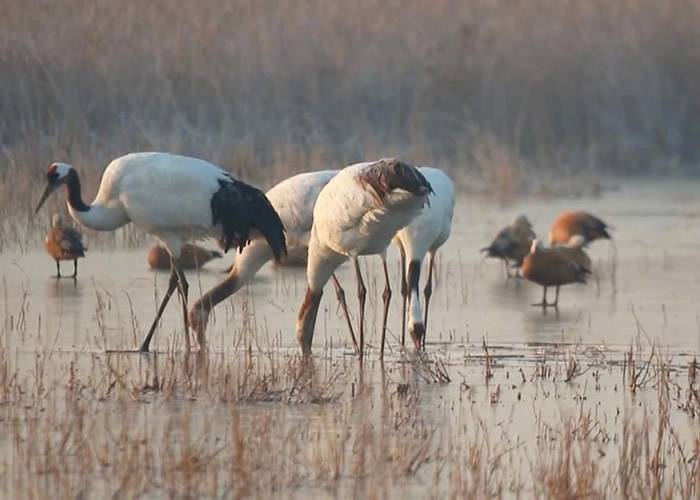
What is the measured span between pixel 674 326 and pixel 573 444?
3.85 metres

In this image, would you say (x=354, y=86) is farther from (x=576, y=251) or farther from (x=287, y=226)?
(x=287, y=226)

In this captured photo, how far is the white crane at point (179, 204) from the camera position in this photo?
34.1 ft

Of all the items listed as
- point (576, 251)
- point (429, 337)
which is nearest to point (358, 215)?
point (429, 337)

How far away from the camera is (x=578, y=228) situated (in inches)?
578

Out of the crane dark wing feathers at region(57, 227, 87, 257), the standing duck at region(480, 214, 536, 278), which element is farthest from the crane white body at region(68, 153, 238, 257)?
the standing duck at region(480, 214, 536, 278)

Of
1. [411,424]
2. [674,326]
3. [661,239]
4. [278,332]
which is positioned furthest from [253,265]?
[661,239]

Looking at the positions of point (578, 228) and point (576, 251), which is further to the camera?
point (578, 228)

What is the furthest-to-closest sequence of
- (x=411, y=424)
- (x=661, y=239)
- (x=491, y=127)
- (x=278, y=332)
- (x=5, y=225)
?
(x=491, y=127) < (x=661, y=239) < (x=5, y=225) < (x=278, y=332) < (x=411, y=424)

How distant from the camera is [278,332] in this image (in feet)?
34.3

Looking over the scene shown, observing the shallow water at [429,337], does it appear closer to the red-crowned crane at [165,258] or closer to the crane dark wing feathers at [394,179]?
the red-crowned crane at [165,258]

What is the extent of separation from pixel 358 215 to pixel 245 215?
118 cm

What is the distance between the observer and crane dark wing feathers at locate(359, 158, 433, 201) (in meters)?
8.77

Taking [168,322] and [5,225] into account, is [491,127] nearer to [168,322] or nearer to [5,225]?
[5,225]

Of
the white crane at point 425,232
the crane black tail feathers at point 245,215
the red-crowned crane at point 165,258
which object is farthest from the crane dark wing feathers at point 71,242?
the white crane at point 425,232
